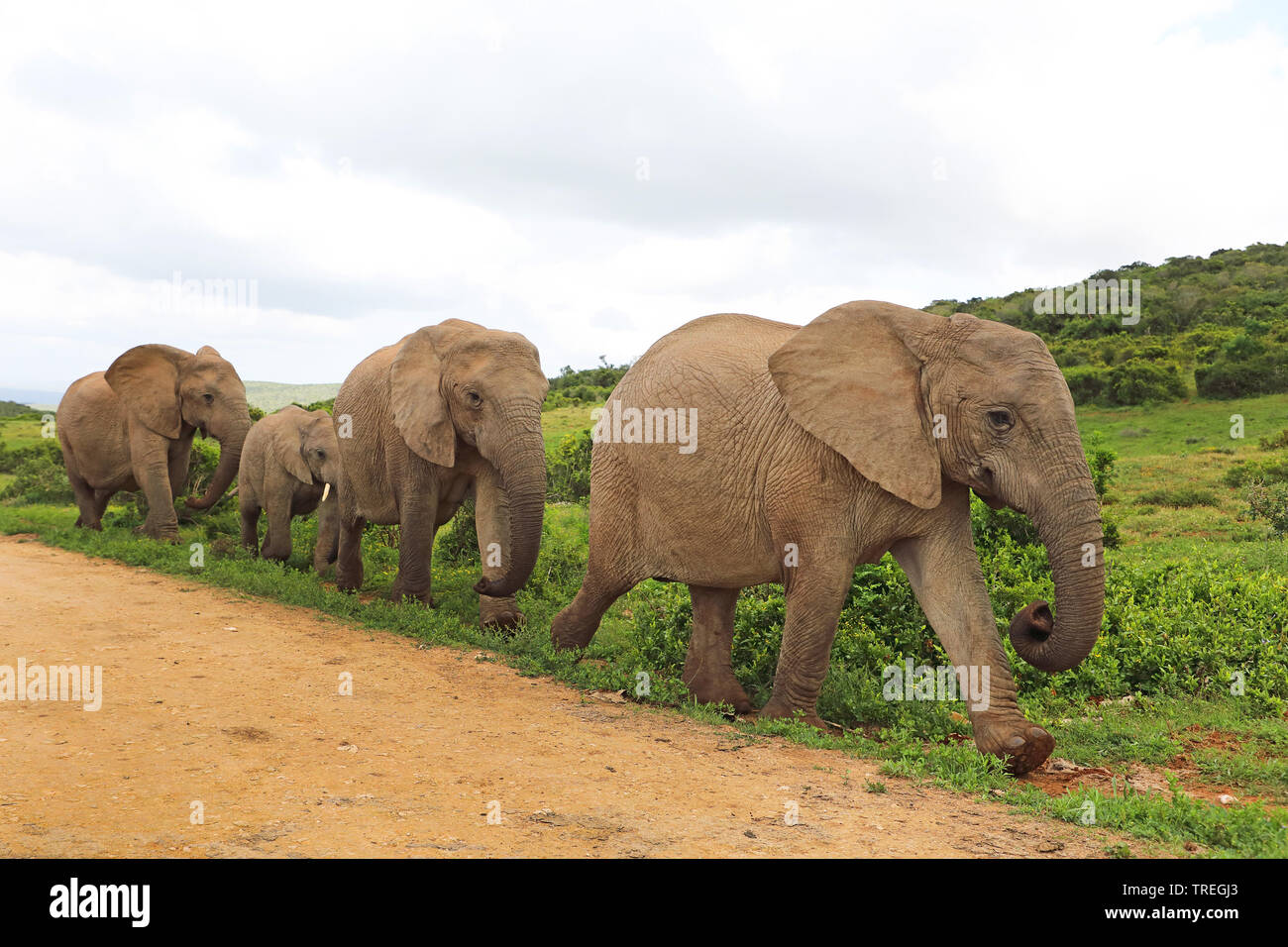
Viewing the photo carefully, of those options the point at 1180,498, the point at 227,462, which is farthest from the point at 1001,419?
the point at 1180,498

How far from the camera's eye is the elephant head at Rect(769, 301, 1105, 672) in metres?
6.30

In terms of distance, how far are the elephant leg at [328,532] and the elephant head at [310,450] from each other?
0.30 metres

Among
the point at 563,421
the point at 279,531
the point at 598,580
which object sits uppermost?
the point at 563,421

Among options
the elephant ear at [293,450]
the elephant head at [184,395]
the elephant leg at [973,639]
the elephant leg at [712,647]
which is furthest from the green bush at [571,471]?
the elephant leg at [973,639]

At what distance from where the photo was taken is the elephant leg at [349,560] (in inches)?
508

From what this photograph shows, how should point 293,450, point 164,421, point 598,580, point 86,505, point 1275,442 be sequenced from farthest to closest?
point 1275,442, point 86,505, point 164,421, point 293,450, point 598,580

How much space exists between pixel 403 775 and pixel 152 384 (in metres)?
13.3

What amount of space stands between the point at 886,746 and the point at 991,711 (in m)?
0.74

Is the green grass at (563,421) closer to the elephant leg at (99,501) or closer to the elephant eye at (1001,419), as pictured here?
the elephant leg at (99,501)

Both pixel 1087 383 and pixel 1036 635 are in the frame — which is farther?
pixel 1087 383

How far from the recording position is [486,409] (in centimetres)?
1034

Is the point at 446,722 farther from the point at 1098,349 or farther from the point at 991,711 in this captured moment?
the point at 1098,349

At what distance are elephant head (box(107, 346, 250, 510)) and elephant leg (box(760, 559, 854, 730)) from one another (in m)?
12.3

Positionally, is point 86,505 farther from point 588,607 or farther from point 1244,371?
point 1244,371
